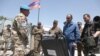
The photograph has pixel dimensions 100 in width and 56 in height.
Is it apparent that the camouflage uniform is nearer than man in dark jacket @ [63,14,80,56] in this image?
Yes

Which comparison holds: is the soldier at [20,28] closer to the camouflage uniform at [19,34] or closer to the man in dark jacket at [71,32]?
the camouflage uniform at [19,34]

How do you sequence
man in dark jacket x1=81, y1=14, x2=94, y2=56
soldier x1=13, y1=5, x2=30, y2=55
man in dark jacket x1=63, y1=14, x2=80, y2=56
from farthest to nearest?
1. man in dark jacket x1=63, y1=14, x2=80, y2=56
2. man in dark jacket x1=81, y1=14, x2=94, y2=56
3. soldier x1=13, y1=5, x2=30, y2=55

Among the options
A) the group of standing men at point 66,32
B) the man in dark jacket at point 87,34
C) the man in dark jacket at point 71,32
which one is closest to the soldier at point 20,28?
the group of standing men at point 66,32

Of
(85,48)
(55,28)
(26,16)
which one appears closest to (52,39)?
(26,16)

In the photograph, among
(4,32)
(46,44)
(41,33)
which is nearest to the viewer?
(46,44)

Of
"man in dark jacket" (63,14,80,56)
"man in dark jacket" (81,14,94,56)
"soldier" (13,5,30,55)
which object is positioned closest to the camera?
"soldier" (13,5,30,55)

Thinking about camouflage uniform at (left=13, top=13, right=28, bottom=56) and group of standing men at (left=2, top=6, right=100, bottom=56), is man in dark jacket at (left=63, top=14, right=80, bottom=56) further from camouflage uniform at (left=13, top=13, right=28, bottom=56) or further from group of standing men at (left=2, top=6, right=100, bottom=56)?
camouflage uniform at (left=13, top=13, right=28, bottom=56)

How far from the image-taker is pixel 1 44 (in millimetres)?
16844

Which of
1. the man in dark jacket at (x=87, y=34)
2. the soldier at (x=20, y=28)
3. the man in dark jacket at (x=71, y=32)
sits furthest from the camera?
the man in dark jacket at (x=71, y=32)

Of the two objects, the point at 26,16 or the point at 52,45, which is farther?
the point at 26,16

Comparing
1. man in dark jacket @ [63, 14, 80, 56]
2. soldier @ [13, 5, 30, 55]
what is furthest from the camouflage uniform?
man in dark jacket @ [63, 14, 80, 56]

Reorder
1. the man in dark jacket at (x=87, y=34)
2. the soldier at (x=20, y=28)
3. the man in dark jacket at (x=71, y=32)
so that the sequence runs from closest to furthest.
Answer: the soldier at (x=20, y=28) < the man in dark jacket at (x=87, y=34) < the man in dark jacket at (x=71, y=32)

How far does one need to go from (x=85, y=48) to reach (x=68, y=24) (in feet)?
6.49

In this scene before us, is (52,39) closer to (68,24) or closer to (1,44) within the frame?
(68,24)
